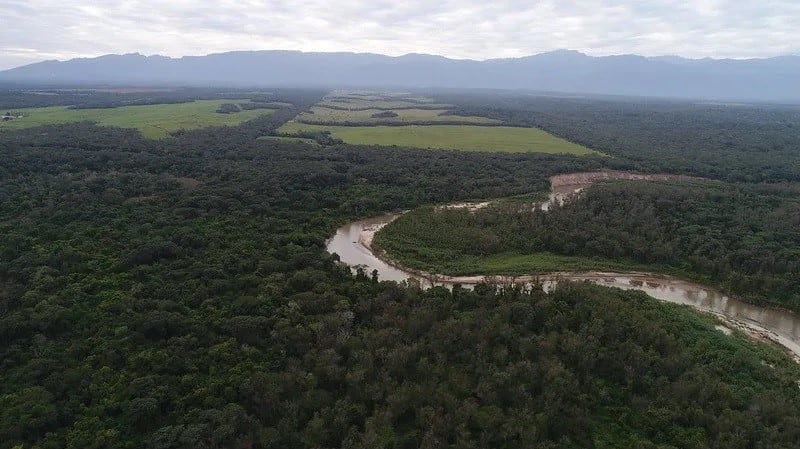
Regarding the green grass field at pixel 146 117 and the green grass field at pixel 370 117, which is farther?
the green grass field at pixel 370 117

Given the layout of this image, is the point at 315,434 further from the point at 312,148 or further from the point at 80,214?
the point at 312,148

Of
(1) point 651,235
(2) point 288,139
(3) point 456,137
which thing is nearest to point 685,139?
(3) point 456,137

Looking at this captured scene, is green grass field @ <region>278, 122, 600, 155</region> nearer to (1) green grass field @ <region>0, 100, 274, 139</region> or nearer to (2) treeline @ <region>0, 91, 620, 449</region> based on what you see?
(1) green grass field @ <region>0, 100, 274, 139</region>

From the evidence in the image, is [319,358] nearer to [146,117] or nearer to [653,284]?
[653,284]

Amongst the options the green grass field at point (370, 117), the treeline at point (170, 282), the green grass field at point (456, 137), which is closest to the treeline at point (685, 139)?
the green grass field at point (456, 137)

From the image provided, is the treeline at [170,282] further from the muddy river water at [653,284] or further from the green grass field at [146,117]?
the green grass field at [146,117]

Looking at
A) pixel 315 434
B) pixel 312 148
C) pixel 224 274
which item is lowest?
pixel 315 434

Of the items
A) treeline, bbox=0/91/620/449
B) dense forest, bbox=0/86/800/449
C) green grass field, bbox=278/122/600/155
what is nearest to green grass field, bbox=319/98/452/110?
green grass field, bbox=278/122/600/155

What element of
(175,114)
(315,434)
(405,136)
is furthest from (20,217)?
(175,114)
